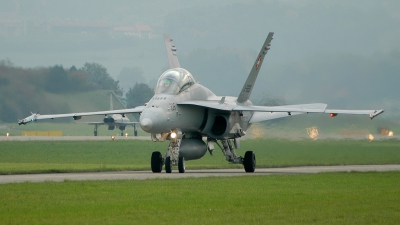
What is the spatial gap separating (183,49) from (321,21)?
1497 centimetres

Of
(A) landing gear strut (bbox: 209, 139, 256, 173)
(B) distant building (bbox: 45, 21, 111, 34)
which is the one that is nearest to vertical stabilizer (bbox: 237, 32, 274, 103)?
(A) landing gear strut (bbox: 209, 139, 256, 173)

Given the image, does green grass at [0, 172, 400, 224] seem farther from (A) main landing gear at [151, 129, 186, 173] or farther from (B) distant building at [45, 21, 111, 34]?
(B) distant building at [45, 21, 111, 34]

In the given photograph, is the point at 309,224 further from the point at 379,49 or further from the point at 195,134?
the point at 379,49

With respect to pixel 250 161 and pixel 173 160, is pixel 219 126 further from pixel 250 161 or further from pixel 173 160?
pixel 173 160

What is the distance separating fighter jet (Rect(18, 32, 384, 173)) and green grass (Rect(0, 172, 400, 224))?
4.31 meters

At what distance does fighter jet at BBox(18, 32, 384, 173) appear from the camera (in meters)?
23.7

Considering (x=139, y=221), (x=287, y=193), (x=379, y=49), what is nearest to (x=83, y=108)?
(x=379, y=49)

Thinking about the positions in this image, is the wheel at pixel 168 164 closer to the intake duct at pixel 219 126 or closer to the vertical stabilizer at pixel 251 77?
the intake duct at pixel 219 126

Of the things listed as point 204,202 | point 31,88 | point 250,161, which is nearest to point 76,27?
point 31,88

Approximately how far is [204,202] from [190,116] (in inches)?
423

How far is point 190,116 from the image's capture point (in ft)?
82.4

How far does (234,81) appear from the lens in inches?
1629

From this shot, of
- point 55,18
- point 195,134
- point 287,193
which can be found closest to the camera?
point 287,193

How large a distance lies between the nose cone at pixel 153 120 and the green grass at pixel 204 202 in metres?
3.49
